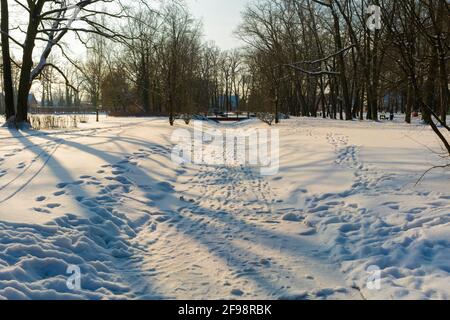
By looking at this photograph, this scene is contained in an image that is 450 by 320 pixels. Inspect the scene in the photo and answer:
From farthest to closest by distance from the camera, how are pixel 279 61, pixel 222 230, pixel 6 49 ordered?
1. pixel 279 61
2. pixel 6 49
3. pixel 222 230

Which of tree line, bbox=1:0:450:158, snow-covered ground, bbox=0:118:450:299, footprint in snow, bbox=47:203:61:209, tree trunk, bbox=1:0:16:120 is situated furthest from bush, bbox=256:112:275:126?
footprint in snow, bbox=47:203:61:209

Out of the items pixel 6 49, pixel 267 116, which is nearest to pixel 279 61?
pixel 267 116

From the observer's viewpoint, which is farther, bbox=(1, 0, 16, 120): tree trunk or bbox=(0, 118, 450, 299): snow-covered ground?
bbox=(1, 0, 16, 120): tree trunk

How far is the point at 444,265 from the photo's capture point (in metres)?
4.18

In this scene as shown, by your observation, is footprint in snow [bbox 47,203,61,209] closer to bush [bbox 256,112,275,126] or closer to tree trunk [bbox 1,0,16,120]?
tree trunk [bbox 1,0,16,120]

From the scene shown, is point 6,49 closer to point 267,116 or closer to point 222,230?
point 267,116

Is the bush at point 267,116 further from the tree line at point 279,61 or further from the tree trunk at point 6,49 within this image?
the tree trunk at point 6,49

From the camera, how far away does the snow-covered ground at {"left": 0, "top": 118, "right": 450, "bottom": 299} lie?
13.0 ft

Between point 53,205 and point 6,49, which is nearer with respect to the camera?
point 53,205

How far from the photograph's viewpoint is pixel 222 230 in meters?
5.68

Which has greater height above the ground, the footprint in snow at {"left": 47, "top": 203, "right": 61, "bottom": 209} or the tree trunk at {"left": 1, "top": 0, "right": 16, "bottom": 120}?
the tree trunk at {"left": 1, "top": 0, "right": 16, "bottom": 120}

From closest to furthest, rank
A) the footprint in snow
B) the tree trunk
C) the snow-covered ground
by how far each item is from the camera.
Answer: the snow-covered ground, the footprint in snow, the tree trunk

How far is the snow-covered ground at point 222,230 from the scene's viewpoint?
13.0 feet
